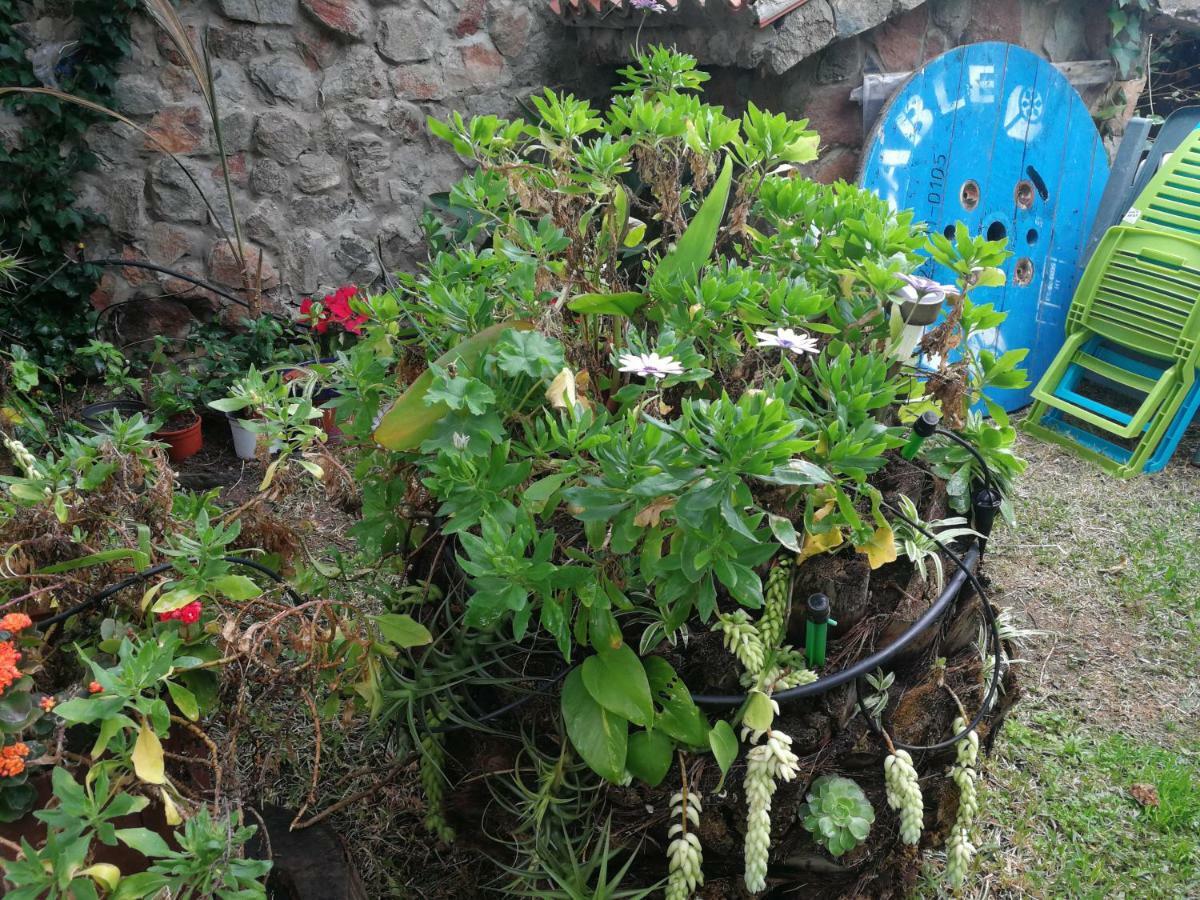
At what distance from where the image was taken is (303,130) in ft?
10.7

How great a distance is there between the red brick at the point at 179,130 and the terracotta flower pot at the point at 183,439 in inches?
35.1

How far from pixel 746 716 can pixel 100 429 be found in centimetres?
251

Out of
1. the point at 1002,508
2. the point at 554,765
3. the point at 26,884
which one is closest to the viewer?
the point at 26,884

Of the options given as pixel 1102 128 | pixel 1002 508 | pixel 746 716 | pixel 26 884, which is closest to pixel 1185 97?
pixel 1102 128

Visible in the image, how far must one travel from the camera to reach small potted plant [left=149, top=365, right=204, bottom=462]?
→ 2.99 m

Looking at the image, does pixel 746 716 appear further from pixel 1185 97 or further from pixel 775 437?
pixel 1185 97

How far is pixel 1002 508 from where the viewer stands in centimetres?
143

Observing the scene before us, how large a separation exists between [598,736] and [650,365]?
476 millimetres

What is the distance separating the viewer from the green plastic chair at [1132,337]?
3146 mm

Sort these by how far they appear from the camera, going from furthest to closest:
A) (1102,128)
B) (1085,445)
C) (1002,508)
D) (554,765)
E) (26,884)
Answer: (1102,128), (1085,445), (1002,508), (554,765), (26,884)

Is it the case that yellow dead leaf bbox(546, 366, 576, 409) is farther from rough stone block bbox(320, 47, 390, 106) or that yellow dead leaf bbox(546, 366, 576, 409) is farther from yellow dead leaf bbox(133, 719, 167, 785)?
rough stone block bbox(320, 47, 390, 106)

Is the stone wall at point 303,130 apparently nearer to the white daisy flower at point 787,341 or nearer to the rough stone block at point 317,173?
the rough stone block at point 317,173

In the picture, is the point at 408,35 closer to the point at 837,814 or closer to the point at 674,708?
the point at 674,708

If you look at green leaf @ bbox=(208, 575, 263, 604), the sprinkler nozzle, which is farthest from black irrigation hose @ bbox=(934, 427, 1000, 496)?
green leaf @ bbox=(208, 575, 263, 604)
